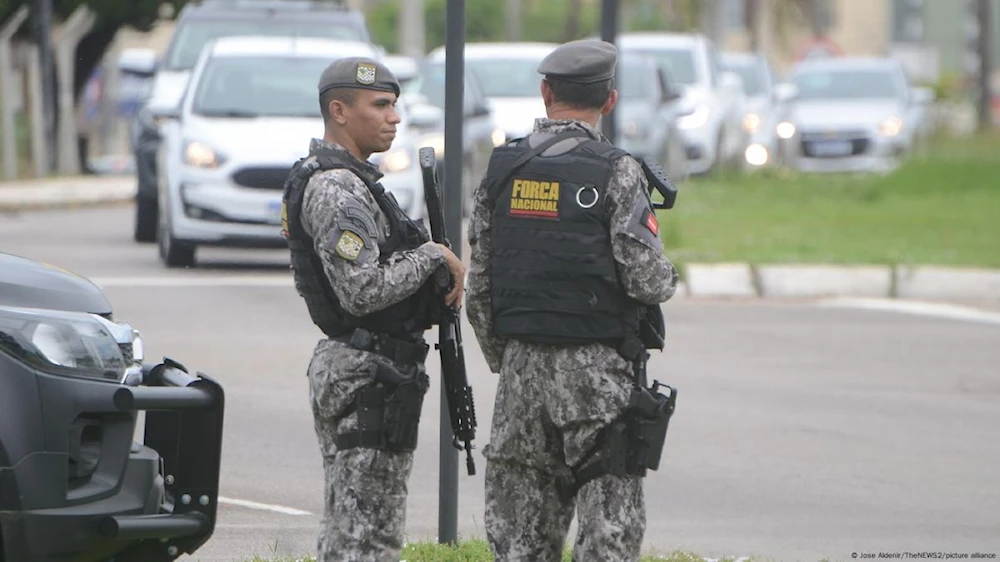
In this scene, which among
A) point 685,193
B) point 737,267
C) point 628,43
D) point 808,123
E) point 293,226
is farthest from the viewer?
point 808,123

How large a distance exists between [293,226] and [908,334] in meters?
7.68

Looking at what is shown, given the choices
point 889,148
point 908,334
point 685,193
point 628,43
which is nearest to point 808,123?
point 889,148

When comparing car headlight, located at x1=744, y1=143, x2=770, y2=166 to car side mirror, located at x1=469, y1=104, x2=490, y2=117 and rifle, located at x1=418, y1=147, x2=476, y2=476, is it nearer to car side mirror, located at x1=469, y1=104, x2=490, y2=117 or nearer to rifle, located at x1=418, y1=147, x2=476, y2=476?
car side mirror, located at x1=469, y1=104, x2=490, y2=117

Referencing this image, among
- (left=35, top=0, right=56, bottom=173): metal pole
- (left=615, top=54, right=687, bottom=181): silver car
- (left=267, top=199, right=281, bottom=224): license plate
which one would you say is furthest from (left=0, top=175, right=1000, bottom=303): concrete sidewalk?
(left=35, top=0, right=56, bottom=173): metal pole

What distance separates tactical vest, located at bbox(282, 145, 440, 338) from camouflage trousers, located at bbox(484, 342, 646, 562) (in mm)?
281

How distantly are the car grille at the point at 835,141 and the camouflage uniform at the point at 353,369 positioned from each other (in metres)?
23.7

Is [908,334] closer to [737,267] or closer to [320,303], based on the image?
[737,267]

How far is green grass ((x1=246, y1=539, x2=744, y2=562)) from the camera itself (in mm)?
6016

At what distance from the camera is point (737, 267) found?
13812mm

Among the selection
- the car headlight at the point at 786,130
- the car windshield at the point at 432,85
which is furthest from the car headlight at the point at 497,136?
the car headlight at the point at 786,130

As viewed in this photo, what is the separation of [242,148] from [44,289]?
926 centimetres

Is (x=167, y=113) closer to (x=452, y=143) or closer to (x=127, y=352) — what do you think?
(x=452, y=143)

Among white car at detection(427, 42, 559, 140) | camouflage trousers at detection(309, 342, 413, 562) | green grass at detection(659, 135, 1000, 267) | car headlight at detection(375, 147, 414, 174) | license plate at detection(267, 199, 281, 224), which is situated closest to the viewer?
camouflage trousers at detection(309, 342, 413, 562)

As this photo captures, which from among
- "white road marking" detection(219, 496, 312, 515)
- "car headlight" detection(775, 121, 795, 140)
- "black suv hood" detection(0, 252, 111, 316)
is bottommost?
"white road marking" detection(219, 496, 312, 515)
